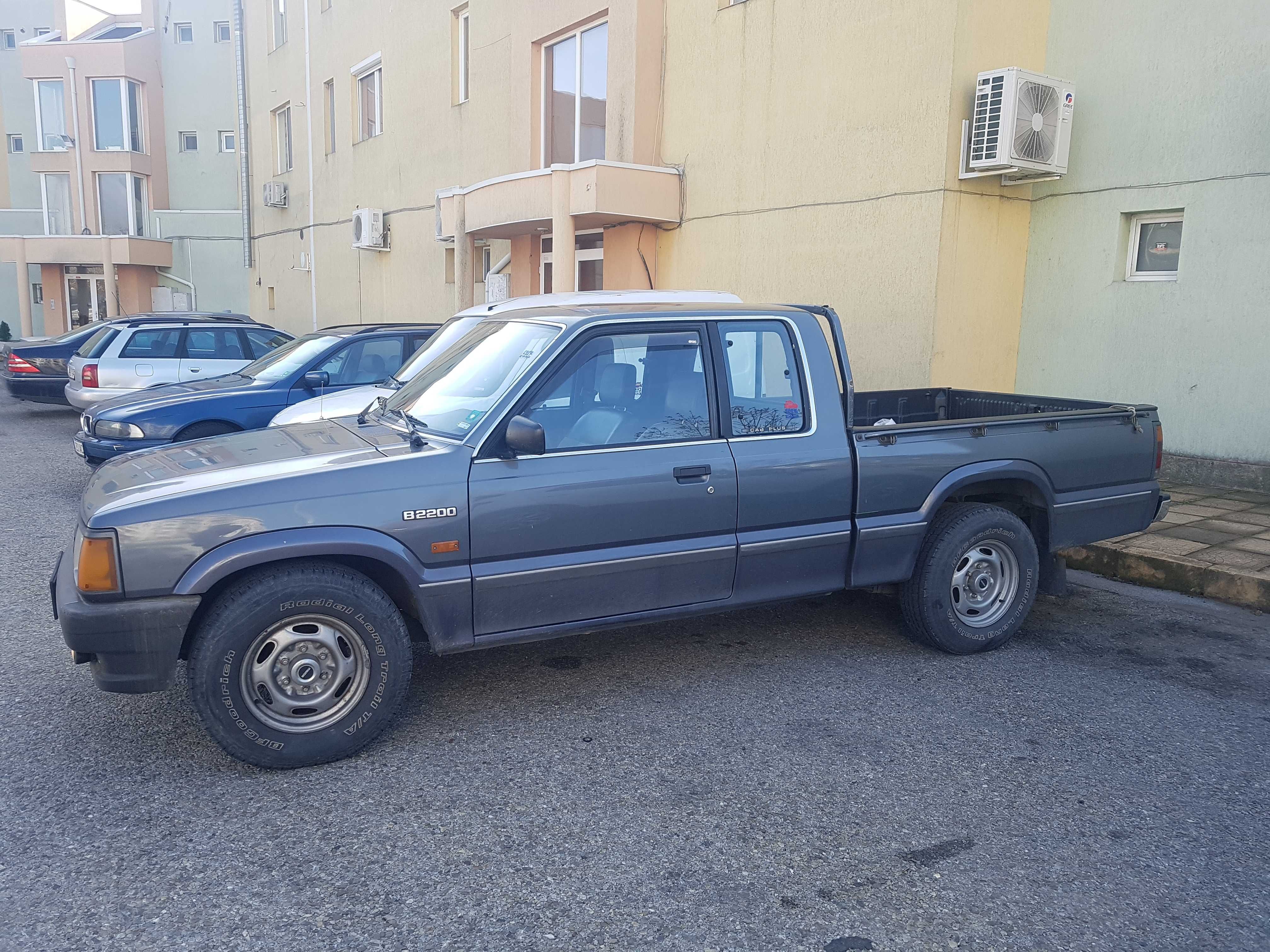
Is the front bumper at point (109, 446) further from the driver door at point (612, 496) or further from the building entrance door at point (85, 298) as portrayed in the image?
the building entrance door at point (85, 298)

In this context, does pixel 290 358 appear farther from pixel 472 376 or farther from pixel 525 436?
pixel 525 436

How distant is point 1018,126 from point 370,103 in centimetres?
1538

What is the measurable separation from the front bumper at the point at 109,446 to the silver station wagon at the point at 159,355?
3.80 meters

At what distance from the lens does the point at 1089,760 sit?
13.0 feet

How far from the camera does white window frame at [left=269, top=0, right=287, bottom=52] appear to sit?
2394cm

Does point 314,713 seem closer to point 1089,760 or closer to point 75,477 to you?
point 1089,760


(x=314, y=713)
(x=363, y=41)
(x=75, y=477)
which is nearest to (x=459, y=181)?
(x=363, y=41)

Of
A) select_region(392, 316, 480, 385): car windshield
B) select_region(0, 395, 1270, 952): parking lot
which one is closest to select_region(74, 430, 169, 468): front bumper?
select_region(392, 316, 480, 385): car windshield

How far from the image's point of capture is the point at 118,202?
34.8 meters

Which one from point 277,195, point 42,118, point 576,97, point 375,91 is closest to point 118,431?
point 576,97

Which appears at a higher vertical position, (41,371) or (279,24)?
(279,24)

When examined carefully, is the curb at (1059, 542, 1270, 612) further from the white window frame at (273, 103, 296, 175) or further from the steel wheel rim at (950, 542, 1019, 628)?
the white window frame at (273, 103, 296, 175)

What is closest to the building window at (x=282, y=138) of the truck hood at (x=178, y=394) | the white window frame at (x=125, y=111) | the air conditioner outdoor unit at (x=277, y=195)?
the air conditioner outdoor unit at (x=277, y=195)

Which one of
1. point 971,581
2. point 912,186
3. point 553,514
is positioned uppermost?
point 912,186
